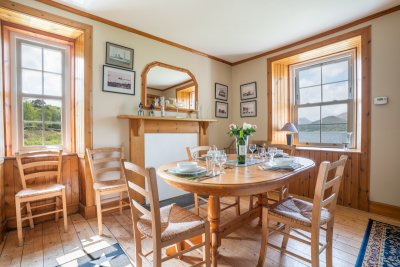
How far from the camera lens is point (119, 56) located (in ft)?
8.65

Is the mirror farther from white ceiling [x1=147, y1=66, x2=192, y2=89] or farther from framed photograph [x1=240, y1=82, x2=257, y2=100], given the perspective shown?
framed photograph [x1=240, y1=82, x2=257, y2=100]

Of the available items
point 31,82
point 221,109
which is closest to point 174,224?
point 31,82

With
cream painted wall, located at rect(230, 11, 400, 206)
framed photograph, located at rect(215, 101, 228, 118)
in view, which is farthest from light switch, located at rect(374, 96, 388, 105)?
framed photograph, located at rect(215, 101, 228, 118)

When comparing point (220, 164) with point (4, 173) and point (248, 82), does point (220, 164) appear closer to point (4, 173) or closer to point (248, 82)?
point (4, 173)

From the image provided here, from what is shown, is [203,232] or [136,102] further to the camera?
[136,102]

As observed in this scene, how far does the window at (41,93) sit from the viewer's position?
2.32 metres

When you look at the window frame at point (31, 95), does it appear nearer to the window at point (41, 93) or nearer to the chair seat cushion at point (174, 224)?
the window at point (41, 93)

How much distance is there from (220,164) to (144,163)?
1585 millimetres

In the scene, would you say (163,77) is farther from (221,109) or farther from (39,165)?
(39,165)

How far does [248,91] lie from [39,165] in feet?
11.5

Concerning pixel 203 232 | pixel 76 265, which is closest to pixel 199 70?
pixel 203 232

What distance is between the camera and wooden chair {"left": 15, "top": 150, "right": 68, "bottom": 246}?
78.2 inches

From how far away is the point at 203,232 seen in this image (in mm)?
1288

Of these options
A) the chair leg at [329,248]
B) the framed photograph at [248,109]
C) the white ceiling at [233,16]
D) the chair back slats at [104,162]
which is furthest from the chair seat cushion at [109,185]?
the framed photograph at [248,109]
